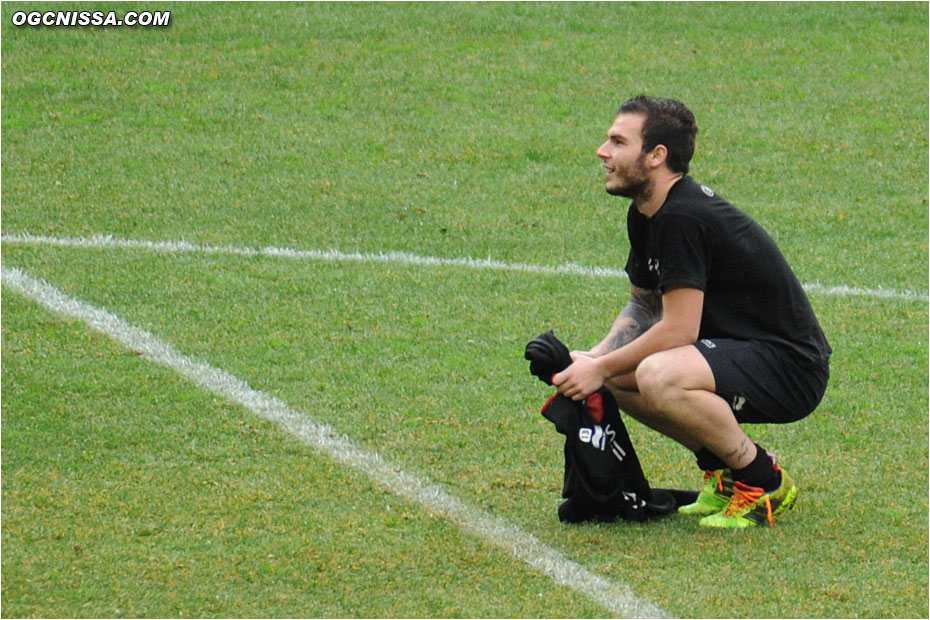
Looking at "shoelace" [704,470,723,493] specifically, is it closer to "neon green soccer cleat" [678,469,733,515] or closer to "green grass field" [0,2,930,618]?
"neon green soccer cleat" [678,469,733,515]

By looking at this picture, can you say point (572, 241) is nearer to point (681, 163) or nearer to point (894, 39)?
point (681, 163)

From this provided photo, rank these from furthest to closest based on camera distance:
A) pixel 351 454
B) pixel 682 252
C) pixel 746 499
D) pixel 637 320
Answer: pixel 351 454
pixel 637 320
pixel 746 499
pixel 682 252

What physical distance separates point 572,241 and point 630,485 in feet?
13.7

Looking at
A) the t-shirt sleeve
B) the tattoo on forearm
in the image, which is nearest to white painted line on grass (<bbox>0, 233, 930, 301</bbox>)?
the tattoo on forearm

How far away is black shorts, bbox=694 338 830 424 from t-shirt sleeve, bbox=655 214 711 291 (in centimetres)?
30

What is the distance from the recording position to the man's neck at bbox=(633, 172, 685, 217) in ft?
16.3

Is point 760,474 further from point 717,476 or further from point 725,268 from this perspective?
point 725,268

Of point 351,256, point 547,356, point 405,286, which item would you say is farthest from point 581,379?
point 351,256

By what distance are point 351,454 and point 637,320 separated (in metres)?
1.34

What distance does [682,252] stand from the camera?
189 inches

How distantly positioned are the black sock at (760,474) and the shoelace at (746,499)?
2 cm

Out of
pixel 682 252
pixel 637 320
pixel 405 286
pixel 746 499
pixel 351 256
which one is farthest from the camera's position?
pixel 351 256

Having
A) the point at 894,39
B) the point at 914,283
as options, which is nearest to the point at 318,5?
the point at 894,39

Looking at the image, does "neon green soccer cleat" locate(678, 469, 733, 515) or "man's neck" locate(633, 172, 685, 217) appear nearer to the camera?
"man's neck" locate(633, 172, 685, 217)
